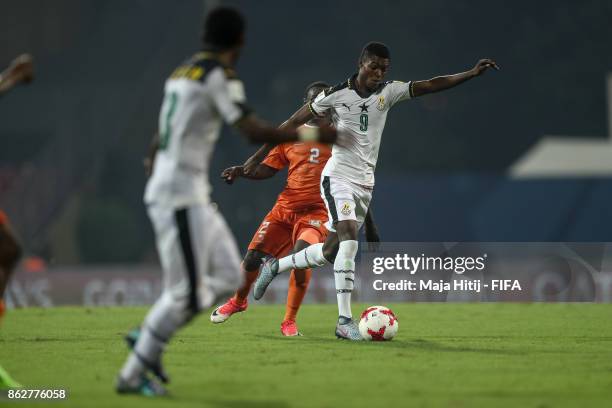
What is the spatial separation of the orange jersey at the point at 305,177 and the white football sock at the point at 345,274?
1.62 meters

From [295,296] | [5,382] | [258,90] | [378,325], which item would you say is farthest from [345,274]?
[258,90]

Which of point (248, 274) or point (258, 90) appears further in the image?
point (258, 90)

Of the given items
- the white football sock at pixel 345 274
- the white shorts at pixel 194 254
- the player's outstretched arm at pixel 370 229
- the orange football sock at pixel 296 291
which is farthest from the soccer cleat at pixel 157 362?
the player's outstretched arm at pixel 370 229

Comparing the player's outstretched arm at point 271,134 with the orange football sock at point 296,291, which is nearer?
the player's outstretched arm at point 271,134

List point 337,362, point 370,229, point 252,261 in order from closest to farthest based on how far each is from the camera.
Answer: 1. point 337,362
2. point 370,229
3. point 252,261

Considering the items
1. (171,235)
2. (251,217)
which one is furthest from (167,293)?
(251,217)

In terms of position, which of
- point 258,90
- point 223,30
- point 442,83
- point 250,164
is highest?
point 258,90

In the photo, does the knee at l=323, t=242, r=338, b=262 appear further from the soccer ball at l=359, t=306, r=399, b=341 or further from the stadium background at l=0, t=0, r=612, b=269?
the stadium background at l=0, t=0, r=612, b=269

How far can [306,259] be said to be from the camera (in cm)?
1130

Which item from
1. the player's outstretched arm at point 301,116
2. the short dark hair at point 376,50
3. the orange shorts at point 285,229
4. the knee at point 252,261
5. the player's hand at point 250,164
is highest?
the short dark hair at point 376,50

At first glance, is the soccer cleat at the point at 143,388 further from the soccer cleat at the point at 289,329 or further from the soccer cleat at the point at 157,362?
the soccer cleat at the point at 289,329

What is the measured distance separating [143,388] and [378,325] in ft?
13.0

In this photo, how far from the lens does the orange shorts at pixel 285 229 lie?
1221cm

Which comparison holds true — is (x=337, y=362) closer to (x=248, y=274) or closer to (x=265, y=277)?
(x=265, y=277)
